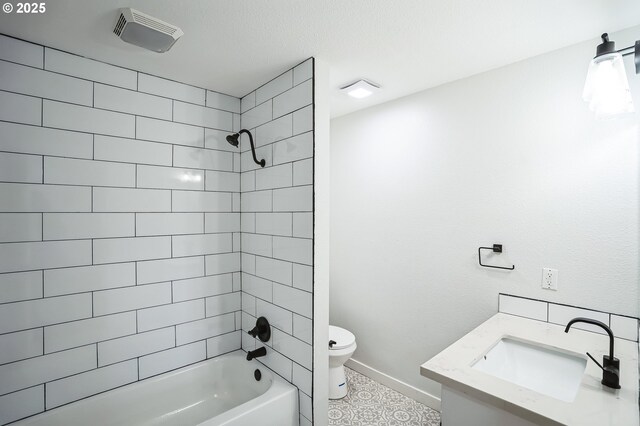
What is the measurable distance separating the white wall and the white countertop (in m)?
0.22

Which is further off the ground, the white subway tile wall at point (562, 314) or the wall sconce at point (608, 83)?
the wall sconce at point (608, 83)

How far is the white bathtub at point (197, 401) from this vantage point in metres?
1.51

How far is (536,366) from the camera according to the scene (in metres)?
1.44

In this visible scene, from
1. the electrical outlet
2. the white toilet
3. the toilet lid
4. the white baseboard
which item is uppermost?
the electrical outlet

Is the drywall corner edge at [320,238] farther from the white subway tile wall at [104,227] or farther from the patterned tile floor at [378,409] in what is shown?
the patterned tile floor at [378,409]

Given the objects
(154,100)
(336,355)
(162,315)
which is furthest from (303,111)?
(336,355)

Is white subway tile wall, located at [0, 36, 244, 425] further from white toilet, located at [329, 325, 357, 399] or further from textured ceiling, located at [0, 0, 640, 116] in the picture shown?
white toilet, located at [329, 325, 357, 399]

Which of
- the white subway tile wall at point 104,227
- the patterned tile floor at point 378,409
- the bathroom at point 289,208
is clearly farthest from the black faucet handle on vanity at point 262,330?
the patterned tile floor at point 378,409

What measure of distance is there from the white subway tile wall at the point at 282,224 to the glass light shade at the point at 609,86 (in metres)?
1.24

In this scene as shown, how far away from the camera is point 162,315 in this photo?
6.07ft

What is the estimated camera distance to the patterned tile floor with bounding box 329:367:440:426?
2.07 metres

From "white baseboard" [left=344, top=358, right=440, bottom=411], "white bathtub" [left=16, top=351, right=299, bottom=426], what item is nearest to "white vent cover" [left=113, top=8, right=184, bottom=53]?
"white bathtub" [left=16, top=351, right=299, bottom=426]

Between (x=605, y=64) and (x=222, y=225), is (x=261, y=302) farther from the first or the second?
(x=605, y=64)

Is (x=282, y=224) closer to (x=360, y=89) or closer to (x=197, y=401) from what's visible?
(x=360, y=89)
